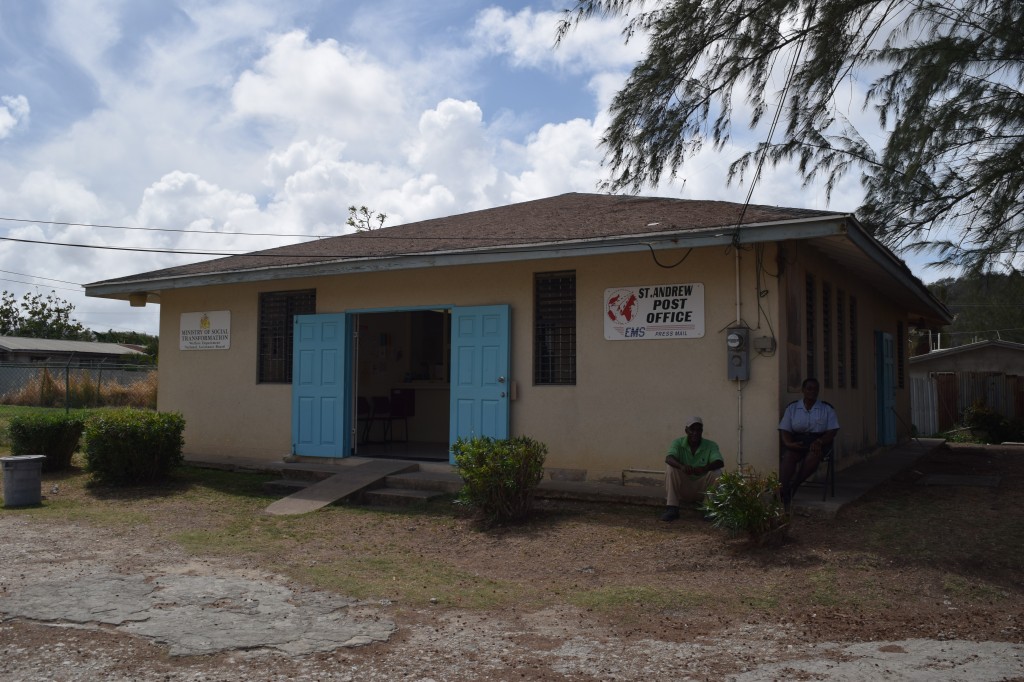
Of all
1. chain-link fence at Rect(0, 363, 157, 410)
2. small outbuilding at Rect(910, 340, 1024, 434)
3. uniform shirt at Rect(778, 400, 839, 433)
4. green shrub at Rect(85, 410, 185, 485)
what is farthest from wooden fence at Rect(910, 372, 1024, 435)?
chain-link fence at Rect(0, 363, 157, 410)

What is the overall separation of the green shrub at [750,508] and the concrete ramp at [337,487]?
449 centimetres

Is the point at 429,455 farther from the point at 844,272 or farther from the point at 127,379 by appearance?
the point at 127,379

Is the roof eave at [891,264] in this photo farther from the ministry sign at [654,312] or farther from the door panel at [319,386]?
the door panel at [319,386]

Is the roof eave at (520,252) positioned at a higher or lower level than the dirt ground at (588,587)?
higher

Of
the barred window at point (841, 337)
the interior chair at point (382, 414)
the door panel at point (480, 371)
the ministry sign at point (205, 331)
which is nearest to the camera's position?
the door panel at point (480, 371)

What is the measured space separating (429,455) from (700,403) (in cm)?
448

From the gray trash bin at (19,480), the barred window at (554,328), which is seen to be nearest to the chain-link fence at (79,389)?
the gray trash bin at (19,480)

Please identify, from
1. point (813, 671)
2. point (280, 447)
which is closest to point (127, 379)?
point (280, 447)

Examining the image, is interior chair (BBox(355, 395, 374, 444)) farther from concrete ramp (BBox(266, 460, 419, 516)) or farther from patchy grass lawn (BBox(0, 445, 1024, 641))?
patchy grass lawn (BBox(0, 445, 1024, 641))

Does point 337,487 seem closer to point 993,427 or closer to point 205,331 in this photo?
point 205,331

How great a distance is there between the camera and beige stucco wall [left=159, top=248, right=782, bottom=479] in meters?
9.09

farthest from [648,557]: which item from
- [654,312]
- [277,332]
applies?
[277,332]

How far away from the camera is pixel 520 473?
8.44 m

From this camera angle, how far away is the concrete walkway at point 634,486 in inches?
339
